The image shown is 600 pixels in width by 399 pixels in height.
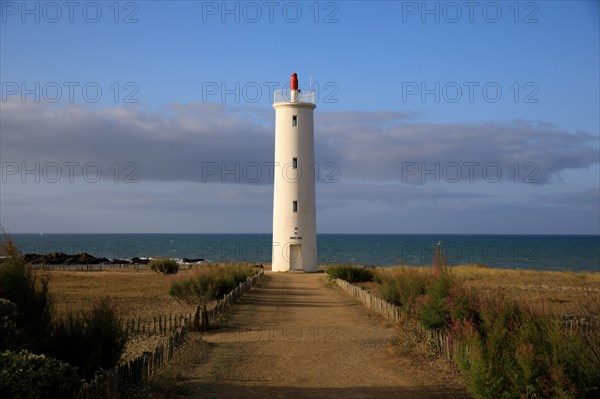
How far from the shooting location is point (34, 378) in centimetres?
718

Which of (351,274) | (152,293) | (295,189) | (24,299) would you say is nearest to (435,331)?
(24,299)

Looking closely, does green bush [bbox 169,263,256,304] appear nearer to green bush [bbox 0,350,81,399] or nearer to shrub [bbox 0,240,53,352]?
shrub [bbox 0,240,53,352]

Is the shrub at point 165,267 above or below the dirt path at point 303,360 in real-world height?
above

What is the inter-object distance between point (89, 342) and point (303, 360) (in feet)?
13.3

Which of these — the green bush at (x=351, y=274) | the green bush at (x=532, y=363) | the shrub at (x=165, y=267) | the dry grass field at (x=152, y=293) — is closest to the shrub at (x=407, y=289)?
the dry grass field at (x=152, y=293)

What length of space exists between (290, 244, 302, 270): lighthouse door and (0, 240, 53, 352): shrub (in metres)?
28.4

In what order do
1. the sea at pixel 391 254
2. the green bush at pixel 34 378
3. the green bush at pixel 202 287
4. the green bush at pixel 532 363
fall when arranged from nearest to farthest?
the green bush at pixel 34 378 < the green bush at pixel 532 363 < the green bush at pixel 202 287 < the sea at pixel 391 254

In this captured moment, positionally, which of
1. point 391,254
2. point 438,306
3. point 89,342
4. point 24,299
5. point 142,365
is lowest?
point 391,254

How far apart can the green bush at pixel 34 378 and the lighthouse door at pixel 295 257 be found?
2986 centimetres

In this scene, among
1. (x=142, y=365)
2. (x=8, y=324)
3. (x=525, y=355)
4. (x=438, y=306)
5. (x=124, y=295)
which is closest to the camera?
(x=525, y=355)

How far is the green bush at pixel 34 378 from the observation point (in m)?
7.08

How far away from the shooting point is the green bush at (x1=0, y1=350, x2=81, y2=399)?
7.08 m

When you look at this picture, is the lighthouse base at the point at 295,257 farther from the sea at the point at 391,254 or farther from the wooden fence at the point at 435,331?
the wooden fence at the point at 435,331

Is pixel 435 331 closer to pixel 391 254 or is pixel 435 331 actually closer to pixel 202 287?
pixel 202 287
